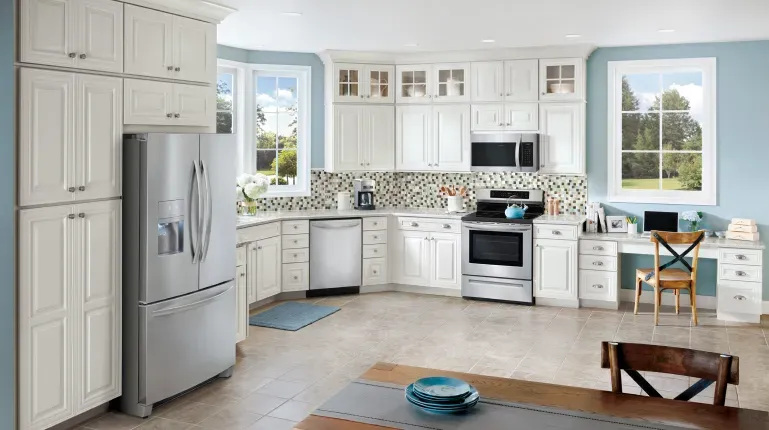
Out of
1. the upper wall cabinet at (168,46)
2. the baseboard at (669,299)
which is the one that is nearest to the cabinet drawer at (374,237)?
the baseboard at (669,299)

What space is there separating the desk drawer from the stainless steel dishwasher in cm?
6

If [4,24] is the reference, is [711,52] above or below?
above

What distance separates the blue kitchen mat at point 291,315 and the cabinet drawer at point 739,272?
365cm

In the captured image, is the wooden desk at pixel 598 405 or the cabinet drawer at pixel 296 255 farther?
the cabinet drawer at pixel 296 255

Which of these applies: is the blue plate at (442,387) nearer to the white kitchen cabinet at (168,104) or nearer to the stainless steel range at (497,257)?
the white kitchen cabinet at (168,104)

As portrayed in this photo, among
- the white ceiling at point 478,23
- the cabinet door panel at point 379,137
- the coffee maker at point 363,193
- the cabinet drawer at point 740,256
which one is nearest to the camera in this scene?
the white ceiling at point 478,23

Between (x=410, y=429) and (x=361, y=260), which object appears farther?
(x=361, y=260)

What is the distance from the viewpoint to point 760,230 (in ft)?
22.6

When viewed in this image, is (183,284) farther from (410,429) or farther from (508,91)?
(508,91)

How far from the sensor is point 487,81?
7.57m

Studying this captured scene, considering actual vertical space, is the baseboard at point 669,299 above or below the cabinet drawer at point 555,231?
Result: below

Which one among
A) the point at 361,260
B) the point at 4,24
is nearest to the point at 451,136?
the point at 361,260

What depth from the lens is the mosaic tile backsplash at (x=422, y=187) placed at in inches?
299

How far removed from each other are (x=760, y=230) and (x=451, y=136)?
3.23 metres
